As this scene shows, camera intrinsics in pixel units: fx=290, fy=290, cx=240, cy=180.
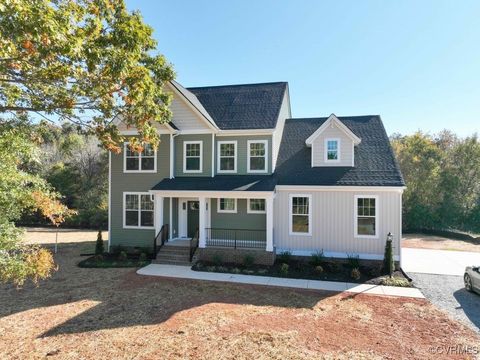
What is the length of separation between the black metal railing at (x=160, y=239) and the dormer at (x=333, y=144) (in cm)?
834

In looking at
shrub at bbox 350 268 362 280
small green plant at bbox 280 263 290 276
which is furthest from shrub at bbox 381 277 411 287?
small green plant at bbox 280 263 290 276

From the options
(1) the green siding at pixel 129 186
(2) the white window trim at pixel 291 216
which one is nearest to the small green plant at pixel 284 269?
(2) the white window trim at pixel 291 216

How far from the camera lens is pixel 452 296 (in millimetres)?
9906

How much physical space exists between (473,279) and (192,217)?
12.3 meters

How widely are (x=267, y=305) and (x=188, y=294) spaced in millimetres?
2724

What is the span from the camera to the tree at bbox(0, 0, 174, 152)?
19.1ft

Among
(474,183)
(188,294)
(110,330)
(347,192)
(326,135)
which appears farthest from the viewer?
(474,183)

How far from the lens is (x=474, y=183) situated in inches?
1106

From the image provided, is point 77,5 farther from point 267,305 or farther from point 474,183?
point 474,183

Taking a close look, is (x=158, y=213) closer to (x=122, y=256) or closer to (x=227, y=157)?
(x=122, y=256)

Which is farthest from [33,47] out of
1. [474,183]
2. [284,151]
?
[474,183]

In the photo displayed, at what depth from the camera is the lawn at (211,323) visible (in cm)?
636

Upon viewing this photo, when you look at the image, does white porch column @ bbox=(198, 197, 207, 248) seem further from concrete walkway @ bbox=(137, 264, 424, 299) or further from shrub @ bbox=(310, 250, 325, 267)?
shrub @ bbox=(310, 250, 325, 267)

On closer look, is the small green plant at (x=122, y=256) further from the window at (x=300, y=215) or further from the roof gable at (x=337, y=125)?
the roof gable at (x=337, y=125)
